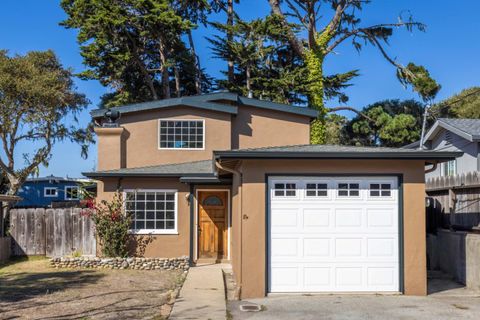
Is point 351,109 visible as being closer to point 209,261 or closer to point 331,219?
point 209,261

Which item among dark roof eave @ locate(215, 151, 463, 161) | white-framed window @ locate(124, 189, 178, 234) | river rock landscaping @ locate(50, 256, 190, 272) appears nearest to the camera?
dark roof eave @ locate(215, 151, 463, 161)

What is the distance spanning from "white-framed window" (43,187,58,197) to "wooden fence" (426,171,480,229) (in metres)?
31.9

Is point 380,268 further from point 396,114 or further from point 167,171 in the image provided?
point 396,114

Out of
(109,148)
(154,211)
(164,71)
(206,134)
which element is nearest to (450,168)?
(206,134)

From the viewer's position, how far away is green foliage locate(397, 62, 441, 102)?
32812 mm

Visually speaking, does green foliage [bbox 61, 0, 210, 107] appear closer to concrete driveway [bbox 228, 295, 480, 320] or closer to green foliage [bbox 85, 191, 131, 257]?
green foliage [bbox 85, 191, 131, 257]

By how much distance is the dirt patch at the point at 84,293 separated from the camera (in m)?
9.69

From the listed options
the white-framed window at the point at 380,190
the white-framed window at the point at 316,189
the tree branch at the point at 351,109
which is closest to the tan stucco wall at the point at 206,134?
the white-framed window at the point at 316,189

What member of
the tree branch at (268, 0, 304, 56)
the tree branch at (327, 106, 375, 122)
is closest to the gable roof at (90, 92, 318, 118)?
the tree branch at (327, 106, 375, 122)

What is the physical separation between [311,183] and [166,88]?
23566mm

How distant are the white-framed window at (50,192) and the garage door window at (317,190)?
Result: 33.2 meters

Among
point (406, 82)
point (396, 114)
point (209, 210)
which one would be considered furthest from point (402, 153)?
point (396, 114)

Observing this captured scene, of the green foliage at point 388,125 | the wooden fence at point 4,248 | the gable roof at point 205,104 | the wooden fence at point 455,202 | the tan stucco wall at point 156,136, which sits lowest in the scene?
the wooden fence at point 4,248

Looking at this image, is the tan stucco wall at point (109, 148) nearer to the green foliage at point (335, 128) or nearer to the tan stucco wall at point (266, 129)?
the tan stucco wall at point (266, 129)
